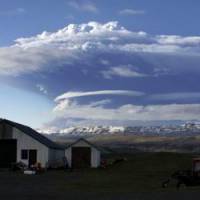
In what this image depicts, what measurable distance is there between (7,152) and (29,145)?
282cm

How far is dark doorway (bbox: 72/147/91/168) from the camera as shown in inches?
3146

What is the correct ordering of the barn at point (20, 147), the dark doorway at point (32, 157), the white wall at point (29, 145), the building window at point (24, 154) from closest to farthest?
the dark doorway at point (32, 157) → the white wall at point (29, 145) → the barn at point (20, 147) → the building window at point (24, 154)

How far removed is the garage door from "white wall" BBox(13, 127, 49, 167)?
1.97 feet

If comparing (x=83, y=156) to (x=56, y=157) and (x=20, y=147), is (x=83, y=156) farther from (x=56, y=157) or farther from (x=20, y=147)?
(x=20, y=147)

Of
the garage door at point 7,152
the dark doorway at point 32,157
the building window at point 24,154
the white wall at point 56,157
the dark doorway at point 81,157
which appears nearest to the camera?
the dark doorway at point 32,157

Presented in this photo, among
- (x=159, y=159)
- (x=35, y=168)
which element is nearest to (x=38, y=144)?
(x=35, y=168)

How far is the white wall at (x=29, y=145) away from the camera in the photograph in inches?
2955

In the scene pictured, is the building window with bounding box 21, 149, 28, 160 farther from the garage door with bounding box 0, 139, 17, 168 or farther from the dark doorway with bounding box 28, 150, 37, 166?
the garage door with bounding box 0, 139, 17, 168

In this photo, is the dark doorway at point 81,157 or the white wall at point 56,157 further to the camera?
the dark doorway at point 81,157

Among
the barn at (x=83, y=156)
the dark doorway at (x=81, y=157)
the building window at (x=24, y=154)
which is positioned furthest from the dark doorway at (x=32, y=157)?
the dark doorway at (x=81, y=157)

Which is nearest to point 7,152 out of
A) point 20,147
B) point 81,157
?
point 20,147

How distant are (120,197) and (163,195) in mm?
2680

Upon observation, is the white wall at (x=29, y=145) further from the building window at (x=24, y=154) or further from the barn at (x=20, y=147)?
the building window at (x=24, y=154)

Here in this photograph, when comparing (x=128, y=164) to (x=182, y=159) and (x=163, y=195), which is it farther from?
(x=163, y=195)
